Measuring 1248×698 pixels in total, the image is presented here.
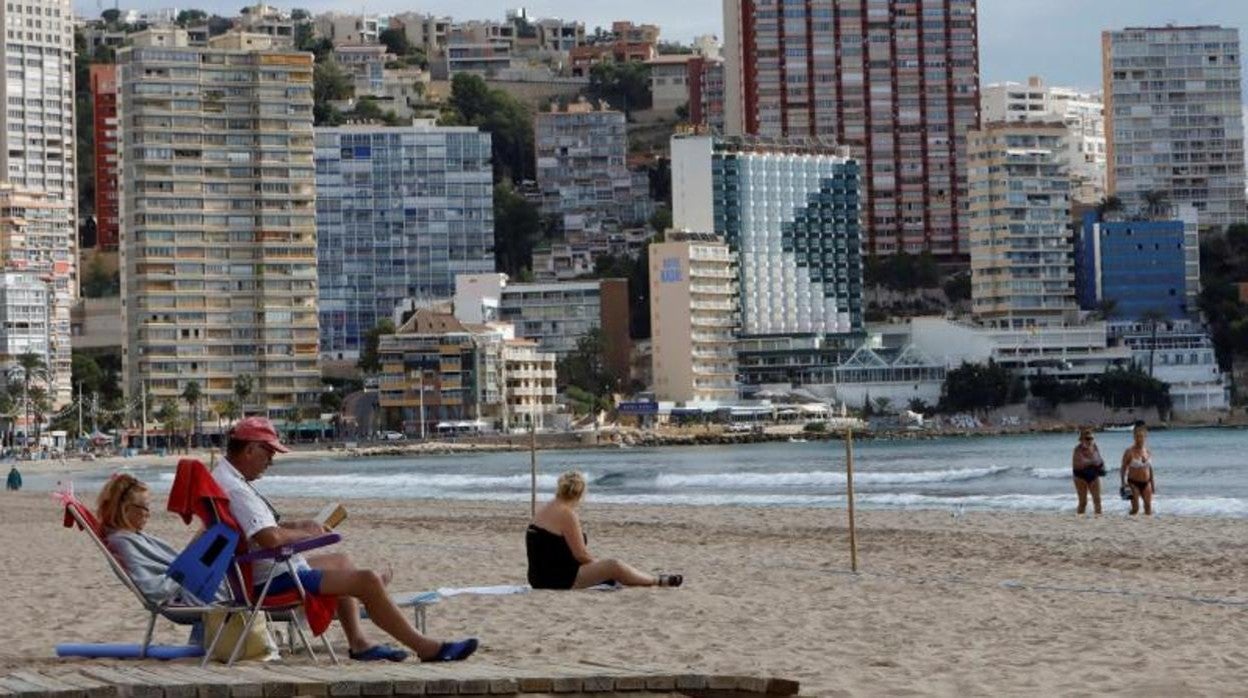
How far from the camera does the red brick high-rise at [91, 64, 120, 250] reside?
149375 mm

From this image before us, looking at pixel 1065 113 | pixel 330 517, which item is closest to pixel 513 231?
pixel 1065 113

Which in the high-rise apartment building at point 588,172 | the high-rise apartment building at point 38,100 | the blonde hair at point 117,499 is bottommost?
the blonde hair at point 117,499

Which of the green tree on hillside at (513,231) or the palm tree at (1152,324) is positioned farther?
the green tree on hillside at (513,231)

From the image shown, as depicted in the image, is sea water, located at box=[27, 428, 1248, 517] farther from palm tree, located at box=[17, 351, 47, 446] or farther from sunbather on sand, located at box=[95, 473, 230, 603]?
palm tree, located at box=[17, 351, 47, 446]

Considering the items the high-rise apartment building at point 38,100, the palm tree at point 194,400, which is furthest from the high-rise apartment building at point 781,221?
the high-rise apartment building at point 38,100

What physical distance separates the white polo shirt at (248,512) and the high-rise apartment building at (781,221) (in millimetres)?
113469

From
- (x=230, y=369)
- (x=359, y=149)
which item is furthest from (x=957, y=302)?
(x=230, y=369)

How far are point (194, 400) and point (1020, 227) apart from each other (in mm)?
43490

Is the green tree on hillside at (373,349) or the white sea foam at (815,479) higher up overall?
the green tree on hillside at (373,349)

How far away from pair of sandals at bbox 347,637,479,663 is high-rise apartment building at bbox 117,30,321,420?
4208 inches

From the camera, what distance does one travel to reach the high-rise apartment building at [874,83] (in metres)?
133

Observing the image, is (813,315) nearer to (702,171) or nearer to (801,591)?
(702,171)

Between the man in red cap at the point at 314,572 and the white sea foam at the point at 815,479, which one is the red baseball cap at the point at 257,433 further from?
the white sea foam at the point at 815,479

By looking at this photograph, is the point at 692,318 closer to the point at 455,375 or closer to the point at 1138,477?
the point at 455,375
